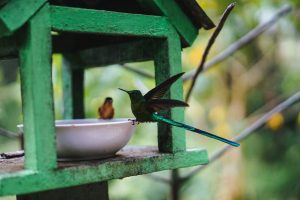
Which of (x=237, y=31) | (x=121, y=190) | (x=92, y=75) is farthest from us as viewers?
(x=121, y=190)

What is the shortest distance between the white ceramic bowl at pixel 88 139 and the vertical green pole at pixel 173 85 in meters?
0.20

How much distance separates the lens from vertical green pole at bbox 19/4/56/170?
132 centimetres

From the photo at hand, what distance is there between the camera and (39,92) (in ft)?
4.34

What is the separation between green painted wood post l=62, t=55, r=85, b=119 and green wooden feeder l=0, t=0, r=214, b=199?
24cm

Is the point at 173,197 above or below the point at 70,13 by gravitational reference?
below

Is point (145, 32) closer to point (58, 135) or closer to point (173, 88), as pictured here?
point (173, 88)

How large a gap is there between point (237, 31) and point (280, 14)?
207 cm

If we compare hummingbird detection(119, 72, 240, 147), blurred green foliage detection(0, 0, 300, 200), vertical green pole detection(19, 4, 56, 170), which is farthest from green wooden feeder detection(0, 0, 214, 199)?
blurred green foliage detection(0, 0, 300, 200)

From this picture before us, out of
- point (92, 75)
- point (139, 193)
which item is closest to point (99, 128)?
point (92, 75)

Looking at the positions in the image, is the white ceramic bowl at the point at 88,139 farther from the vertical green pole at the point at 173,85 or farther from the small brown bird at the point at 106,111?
the small brown bird at the point at 106,111

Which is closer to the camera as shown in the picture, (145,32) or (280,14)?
(145,32)

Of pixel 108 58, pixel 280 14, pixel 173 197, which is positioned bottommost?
pixel 173 197

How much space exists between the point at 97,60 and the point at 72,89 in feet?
0.90

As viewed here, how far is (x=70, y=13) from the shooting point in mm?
1395
